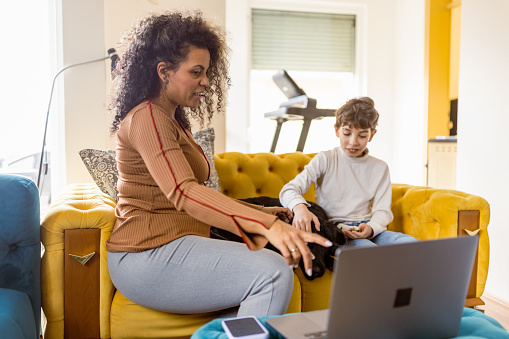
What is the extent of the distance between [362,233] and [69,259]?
107 centimetres

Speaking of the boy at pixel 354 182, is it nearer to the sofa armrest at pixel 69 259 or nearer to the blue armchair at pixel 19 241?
the sofa armrest at pixel 69 259

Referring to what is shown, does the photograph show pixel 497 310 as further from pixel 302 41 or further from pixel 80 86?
pixel 302 41

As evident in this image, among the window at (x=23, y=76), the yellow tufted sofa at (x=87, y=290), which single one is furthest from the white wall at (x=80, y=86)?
the yellow tufted sofa at (x=87, y=290)

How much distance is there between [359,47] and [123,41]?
347cm

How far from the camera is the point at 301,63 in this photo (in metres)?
4.56

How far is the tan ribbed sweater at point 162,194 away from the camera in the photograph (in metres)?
1.09

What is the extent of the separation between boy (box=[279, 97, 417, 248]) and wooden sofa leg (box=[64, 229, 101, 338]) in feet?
2.43

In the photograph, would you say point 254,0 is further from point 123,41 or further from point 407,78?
point 123,41

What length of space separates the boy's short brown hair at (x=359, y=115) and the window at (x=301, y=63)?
103 inches

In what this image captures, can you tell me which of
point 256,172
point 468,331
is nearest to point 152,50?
point 256,172

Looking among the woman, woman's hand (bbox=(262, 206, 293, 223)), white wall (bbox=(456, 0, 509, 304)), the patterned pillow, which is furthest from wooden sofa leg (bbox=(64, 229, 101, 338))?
white wall (bbox=(456, 0, 509, 304))

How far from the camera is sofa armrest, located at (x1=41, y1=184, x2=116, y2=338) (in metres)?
1.45

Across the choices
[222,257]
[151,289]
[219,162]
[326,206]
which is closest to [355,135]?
[326,206]

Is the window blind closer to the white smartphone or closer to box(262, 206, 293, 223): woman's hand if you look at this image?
box(262, 206, 293, 223): woman's hand
